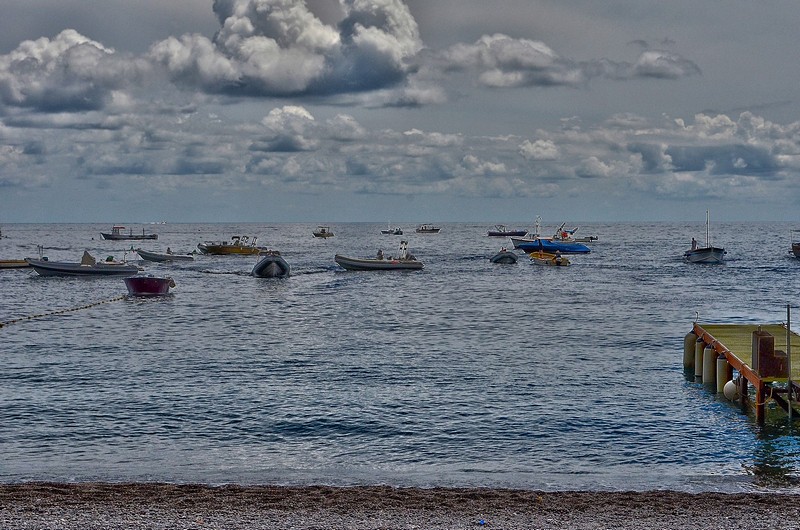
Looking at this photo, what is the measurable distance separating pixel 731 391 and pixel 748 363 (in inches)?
58.2

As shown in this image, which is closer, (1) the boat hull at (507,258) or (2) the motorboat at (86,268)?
(2) the motorboat at (86,268)

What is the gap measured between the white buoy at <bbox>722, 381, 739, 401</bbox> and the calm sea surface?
362 millimetres

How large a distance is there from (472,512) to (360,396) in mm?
15545

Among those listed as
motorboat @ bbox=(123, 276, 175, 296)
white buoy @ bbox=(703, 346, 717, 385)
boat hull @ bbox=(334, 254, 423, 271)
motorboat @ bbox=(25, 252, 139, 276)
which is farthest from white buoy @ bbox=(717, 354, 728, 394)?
boat hull @ bbox=(334, 254, 423, 271)

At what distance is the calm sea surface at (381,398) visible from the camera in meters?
22.6

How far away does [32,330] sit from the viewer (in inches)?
2100

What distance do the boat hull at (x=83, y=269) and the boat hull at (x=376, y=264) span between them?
27335mm

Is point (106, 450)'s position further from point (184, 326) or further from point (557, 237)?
point (557, 237)

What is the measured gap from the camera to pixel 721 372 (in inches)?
1266

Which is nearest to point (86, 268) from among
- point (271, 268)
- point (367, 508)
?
point (271, 268)

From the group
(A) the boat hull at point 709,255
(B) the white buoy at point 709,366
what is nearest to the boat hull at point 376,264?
(A) the boat hull at point 709,255

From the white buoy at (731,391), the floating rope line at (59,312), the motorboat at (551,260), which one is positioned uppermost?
the motorboat at (551,260)

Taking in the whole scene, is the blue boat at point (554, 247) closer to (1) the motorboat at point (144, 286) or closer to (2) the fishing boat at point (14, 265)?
(2) the fishing boat at point (14, 265)

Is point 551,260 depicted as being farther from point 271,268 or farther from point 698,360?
point 698,360
